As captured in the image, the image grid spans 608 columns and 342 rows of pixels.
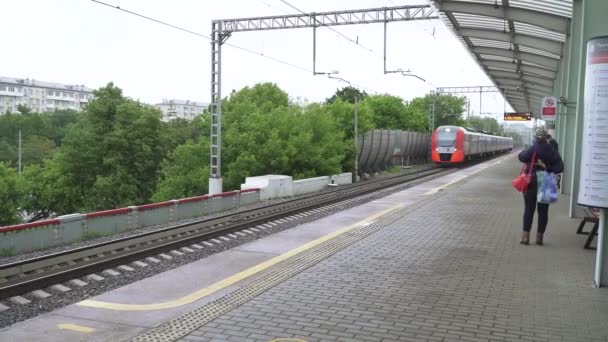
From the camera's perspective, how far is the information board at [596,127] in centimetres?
593

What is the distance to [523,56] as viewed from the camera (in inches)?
928

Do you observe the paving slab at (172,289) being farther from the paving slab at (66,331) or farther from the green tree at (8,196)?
the green tree at (8,196)

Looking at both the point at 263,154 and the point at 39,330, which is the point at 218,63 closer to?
the point at 263,154

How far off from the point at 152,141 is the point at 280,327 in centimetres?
4197

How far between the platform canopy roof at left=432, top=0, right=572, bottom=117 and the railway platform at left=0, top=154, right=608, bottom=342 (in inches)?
336

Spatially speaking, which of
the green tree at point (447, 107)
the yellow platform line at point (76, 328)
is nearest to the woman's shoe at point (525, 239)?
the yellow platform line at point (76, 328)

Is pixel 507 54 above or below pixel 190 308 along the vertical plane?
above

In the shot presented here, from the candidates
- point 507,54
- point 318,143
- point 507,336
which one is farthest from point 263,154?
point 507,336

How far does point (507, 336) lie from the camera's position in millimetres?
4672

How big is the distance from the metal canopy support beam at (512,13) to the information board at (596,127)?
10797mm

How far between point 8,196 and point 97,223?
3717 cm

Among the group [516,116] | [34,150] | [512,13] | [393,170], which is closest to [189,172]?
[393,170]

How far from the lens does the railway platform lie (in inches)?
190

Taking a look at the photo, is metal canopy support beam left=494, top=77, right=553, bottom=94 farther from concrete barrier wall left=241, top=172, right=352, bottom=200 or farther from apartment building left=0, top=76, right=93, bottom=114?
apartment building left=0, top=76, right=93, bottom=114
